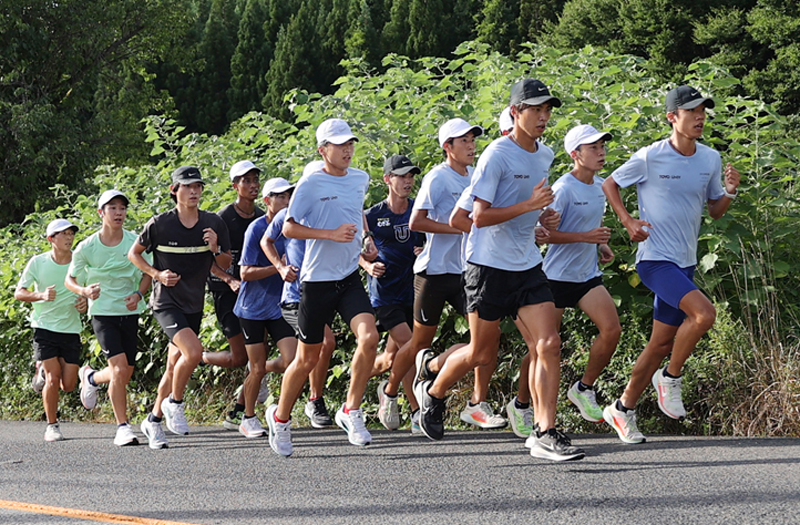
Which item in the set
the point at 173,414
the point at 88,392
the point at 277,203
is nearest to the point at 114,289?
the point at 173,414

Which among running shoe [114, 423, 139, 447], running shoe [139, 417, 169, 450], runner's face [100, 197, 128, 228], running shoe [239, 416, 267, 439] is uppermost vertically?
runner's face [100, 197, 128, 228]

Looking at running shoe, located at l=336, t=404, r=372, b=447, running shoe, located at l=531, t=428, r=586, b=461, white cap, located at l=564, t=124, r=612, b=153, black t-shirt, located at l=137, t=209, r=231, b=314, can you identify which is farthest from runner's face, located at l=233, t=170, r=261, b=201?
running shoe, located at l=531, t=428, r=586, b=461

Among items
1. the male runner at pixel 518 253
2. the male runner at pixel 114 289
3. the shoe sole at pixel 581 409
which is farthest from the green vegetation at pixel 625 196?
the male runner at pixel 518 253

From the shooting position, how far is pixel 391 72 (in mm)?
11383

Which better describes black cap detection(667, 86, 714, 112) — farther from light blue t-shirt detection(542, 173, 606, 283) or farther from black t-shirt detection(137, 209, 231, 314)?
black t-shirt detection(137, 209, 231, 314)

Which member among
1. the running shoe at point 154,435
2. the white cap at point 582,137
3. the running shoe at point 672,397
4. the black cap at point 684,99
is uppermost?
the black cap at point 684,99

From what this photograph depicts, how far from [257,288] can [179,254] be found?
74 cm

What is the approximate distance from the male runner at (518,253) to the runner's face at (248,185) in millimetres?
3252

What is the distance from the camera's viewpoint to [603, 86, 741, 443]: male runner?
23.8ft

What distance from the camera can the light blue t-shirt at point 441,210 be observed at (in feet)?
27.3

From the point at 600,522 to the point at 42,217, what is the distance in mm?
12864

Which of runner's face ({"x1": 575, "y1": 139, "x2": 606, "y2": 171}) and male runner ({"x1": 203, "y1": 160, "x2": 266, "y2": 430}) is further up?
runner's face ({"x1": 575, "y1": 139, "x2": 606, "y2": 171})

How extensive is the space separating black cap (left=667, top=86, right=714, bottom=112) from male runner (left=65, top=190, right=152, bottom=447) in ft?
15.8

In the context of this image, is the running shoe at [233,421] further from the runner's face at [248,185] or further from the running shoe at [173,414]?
the runner's face at [248,185]
